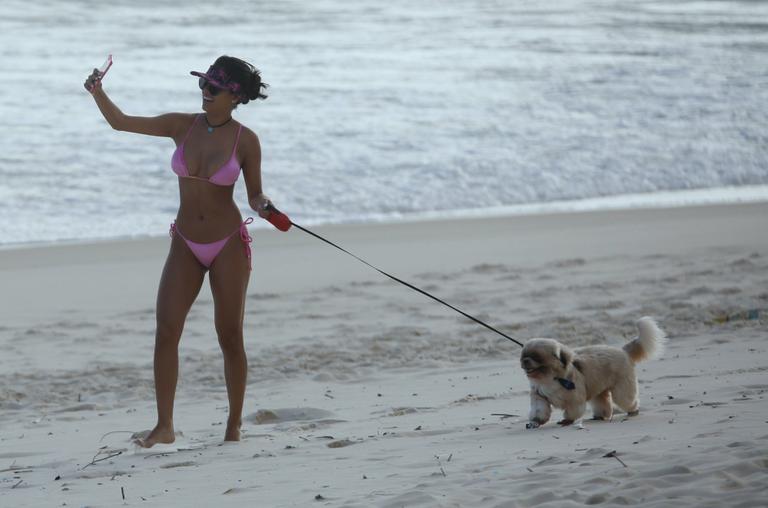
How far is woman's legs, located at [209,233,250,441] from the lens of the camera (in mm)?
5531

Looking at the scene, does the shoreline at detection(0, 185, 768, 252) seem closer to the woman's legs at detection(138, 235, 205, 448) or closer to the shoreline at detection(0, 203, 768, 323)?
the shoreline at detection(0, 203, 768, 323)

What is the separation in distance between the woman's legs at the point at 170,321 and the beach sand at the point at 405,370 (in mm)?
140

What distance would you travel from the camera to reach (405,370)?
747cm

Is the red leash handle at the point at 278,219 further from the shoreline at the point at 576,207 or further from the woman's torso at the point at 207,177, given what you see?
the shoreline at the point at 576,207

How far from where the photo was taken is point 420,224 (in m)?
13.3

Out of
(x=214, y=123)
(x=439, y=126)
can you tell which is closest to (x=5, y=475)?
(x=214, y=123)

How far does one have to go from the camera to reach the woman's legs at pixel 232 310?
5.53 meters

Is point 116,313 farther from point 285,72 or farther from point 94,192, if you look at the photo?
point 285,72

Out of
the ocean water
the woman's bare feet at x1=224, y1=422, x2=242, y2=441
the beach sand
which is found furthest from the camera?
the ocean water

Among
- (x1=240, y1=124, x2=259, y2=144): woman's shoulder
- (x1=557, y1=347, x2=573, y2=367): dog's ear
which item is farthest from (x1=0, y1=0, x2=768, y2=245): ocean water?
(x1=557, y1=347, x2=573, y2=367): dog's ear

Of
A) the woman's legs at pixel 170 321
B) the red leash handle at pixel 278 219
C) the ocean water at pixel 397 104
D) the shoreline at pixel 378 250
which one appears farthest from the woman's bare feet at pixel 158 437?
the ocean water at pixel 397 104

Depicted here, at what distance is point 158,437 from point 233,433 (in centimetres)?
36

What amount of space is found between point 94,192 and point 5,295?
487 cm

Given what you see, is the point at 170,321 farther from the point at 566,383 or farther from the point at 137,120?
the point at 566,383
